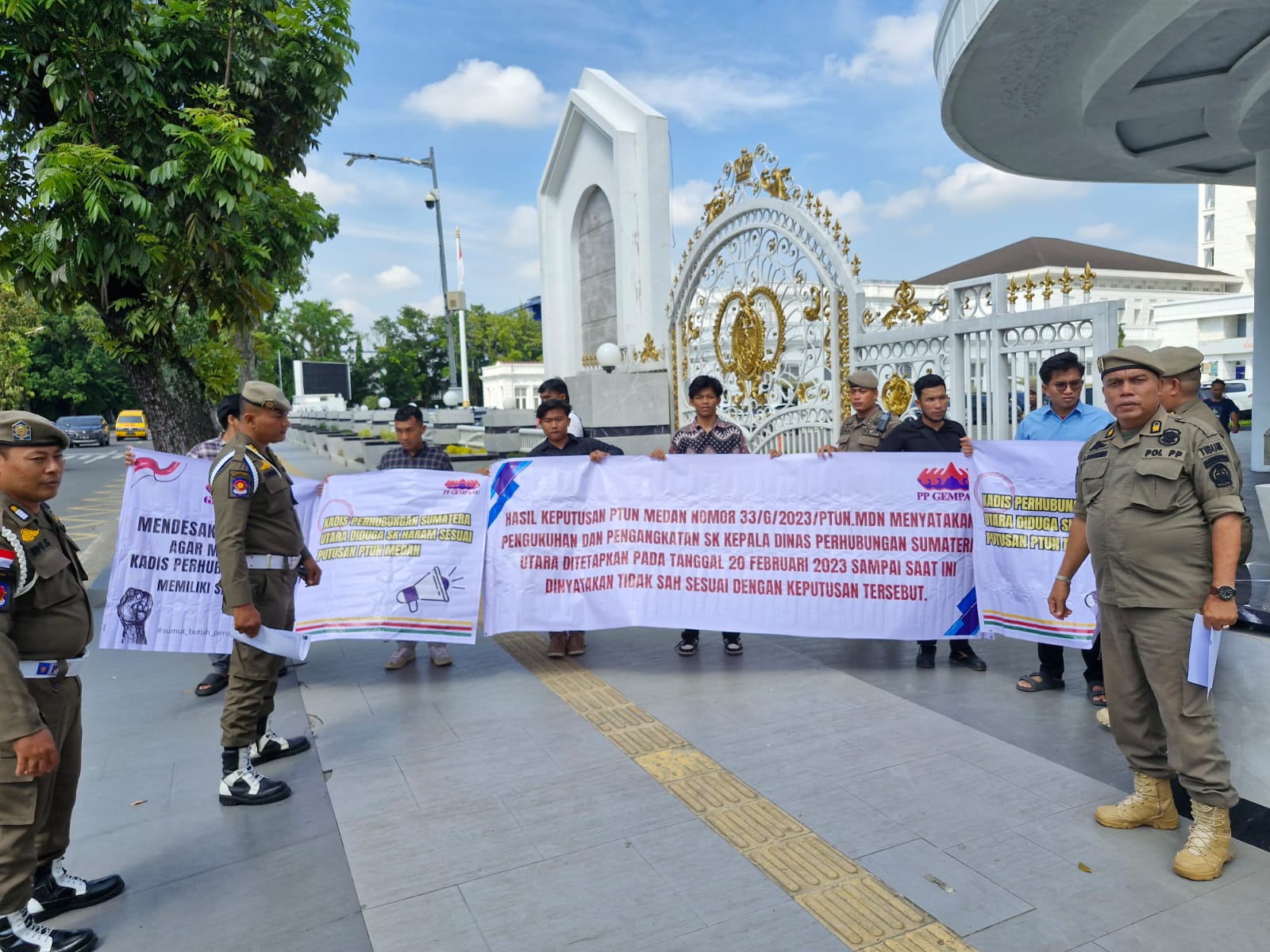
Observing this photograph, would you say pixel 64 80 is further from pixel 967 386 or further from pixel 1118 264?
pixel 1118 264

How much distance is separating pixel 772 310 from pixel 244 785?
22.7 feet

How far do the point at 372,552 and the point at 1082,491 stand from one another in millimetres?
3919

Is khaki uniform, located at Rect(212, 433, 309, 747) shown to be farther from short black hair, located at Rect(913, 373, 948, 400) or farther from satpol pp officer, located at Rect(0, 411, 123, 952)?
short black hair, located at Rect(913, 373, 948, 400)

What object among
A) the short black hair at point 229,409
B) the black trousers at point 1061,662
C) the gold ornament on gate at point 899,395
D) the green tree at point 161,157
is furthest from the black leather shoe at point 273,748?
the gold ornament on gate at point 899,395

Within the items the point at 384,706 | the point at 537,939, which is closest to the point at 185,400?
the point at 384,706

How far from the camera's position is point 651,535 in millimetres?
5539

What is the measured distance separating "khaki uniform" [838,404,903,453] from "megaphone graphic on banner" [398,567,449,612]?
2752 millimetres

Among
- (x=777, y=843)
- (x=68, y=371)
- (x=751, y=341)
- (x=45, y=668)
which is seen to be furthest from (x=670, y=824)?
(x=68, y=371)

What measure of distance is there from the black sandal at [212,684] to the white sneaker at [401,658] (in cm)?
95

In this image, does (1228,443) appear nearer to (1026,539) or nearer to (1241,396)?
(1026,539)

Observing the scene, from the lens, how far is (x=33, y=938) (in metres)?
2.77

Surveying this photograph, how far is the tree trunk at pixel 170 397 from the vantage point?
706cm

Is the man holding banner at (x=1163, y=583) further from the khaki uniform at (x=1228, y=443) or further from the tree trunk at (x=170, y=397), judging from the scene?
the tree trunk at (x=170, y=397)

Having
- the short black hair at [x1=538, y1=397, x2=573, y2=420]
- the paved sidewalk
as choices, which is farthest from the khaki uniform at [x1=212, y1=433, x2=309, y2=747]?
the short black hair at [x1=538, y1=397, x2=573, y2=420]
